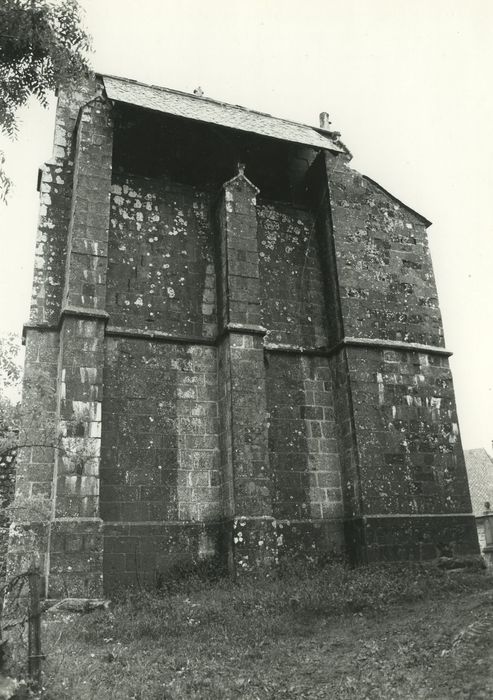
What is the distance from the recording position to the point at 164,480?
9609 mm

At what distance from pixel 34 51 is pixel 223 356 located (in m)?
5.03

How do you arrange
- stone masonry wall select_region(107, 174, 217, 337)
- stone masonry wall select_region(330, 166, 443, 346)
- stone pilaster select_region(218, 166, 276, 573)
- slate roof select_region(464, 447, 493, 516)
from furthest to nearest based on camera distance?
slate roof select_region(464, 447, 493, 516), stone masonry wall select_region(330, 166, 443, 346), stone masonry wall select_region(107, 174, 217, 337), stone pilaster select_region(218, 166, 276, 573)

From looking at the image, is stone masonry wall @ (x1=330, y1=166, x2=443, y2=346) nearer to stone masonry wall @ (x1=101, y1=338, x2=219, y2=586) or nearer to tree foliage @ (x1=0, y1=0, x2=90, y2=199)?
stone masonry wall @ (x1=101, y1=338, x2=219, y2=586)

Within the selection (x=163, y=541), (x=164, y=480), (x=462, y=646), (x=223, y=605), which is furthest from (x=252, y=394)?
(x=462, y=646)

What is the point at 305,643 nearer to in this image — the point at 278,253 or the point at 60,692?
the point at 60,692

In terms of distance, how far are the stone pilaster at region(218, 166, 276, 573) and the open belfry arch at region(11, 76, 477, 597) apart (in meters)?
0.03

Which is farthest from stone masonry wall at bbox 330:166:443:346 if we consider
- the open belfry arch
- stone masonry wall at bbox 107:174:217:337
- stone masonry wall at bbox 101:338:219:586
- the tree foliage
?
the tree foliage

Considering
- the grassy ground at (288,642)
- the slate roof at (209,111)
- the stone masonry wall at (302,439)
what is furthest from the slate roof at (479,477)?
the grassy ground at (288,642)

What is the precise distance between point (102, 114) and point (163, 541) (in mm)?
6918

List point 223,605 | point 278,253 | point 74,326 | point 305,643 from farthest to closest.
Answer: point 278,253, point 74,326, point 223,605, point 305,643

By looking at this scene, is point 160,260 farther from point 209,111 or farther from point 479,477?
point 479,477

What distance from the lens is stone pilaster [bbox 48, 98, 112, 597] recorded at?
8.11 meters

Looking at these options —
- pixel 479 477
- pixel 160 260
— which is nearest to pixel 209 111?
pixel 160 260

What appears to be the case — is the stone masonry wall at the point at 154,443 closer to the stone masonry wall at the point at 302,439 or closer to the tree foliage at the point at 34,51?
the stone masonry wall at the point at 302,439
